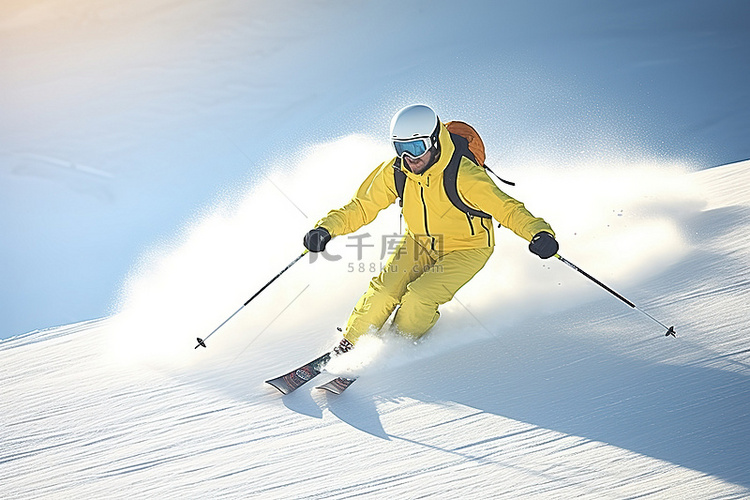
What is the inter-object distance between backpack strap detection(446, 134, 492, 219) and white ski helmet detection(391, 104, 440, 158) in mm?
180

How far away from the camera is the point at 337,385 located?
3.10 m

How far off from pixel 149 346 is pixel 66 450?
1.18 m

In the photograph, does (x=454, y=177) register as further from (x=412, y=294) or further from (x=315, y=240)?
(x=315, y=240)

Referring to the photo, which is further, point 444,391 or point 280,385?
point 280,385

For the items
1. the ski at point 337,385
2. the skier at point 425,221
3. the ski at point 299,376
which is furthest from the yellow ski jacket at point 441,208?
the ski at point 337,385

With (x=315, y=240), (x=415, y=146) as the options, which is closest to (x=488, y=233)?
(x=415, y=146)

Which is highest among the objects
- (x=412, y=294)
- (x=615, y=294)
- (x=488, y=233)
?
(x=488, y=233)

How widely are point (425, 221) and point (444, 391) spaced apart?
3.36 feet

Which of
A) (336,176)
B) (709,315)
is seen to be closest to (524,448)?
(709,315)

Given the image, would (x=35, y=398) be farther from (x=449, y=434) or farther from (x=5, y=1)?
(x=5, y=1)

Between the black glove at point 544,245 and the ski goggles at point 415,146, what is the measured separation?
2.38 feet

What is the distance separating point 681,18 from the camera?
13.4 metres

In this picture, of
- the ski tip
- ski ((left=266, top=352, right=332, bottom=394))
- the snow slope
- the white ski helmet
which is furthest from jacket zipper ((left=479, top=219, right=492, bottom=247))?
the ski tip

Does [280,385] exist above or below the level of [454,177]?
below
